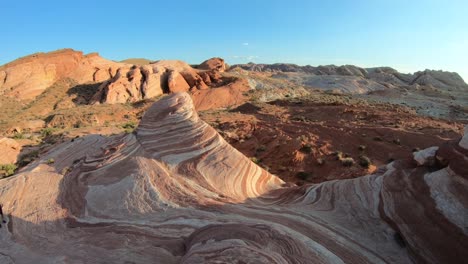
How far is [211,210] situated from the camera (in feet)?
21.6

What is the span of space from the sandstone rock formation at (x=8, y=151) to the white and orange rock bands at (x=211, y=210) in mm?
10854

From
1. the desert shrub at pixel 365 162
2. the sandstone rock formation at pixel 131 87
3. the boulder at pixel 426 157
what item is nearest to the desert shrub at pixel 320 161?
the desert shrub at pixel 365 162

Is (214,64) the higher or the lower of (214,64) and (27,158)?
the higher

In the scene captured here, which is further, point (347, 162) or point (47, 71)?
point (47, 71)

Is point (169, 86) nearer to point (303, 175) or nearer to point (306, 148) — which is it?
point (306, 148)

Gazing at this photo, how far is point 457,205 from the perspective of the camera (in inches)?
181

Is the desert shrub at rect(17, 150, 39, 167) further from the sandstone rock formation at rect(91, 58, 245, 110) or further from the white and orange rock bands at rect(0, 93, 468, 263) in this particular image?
the sandstone rock formation at rect(91, 58, 245, 110)

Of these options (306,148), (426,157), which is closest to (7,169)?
(306,148)

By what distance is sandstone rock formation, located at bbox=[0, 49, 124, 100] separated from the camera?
4778 centimetres

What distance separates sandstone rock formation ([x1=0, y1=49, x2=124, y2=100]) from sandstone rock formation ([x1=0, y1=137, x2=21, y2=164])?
32.2 m

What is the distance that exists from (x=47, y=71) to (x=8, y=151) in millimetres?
38256

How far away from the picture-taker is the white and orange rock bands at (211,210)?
15.7 ft

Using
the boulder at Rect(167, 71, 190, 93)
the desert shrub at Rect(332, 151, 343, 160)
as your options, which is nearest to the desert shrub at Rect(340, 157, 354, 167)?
the desert shrub at Rect(332, 151, 343, 160)

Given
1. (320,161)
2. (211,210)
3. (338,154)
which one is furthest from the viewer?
(338,154)
